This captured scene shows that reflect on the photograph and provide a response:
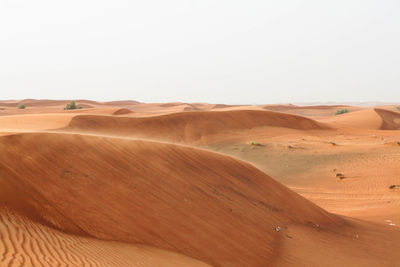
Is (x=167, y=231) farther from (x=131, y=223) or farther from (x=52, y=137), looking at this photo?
(x=52, y=137)

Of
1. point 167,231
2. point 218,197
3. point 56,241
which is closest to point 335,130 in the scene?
point 218,197

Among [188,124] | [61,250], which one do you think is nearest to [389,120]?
[188,124]

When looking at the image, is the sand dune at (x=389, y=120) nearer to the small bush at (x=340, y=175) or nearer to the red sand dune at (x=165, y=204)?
the small bush at (x=340, y=175)

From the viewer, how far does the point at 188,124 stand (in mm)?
21203

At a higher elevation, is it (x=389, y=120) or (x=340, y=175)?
(x=389, y=120)

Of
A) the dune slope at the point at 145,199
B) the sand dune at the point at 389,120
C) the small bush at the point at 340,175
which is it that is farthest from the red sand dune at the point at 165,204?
the sand dune at the point at 389,120

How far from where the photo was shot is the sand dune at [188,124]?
715 inches

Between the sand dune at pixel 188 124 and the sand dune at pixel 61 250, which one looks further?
the sand dune at pixel 188 124

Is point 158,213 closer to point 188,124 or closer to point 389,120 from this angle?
point 188,124

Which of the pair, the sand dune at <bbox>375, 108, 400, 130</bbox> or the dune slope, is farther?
the sand dune at <bbox>375, 108, 400, 130</bbox>

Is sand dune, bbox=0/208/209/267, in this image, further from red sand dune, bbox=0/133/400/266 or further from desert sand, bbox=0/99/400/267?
red sand dune, bbox=0/133/400/266

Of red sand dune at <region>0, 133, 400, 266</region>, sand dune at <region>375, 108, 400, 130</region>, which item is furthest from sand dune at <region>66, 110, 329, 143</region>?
sand dune at <region>375, 108, 400, 130</region>

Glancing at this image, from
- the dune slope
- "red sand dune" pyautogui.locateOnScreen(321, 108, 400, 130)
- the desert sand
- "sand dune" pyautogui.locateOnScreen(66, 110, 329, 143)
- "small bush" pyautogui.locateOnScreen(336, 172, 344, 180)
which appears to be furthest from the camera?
"red sand dune" pyautogui.locateOnScreen(321, 108, 400, 130)

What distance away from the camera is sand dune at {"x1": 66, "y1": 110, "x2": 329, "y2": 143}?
1817 centimetres
